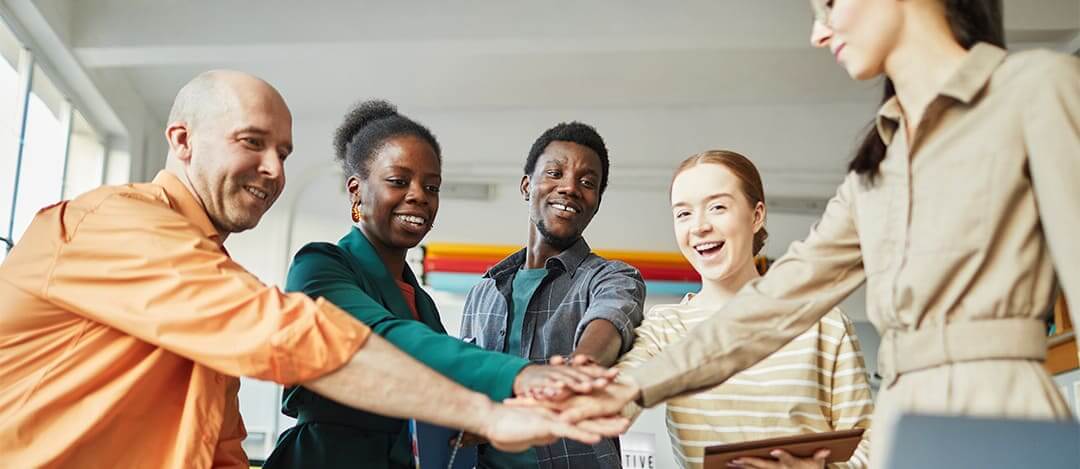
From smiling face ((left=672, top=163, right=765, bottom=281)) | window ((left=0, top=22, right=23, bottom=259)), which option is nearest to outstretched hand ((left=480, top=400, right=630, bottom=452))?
smiling face ((left=672, top=163, right=765, bottom=281))

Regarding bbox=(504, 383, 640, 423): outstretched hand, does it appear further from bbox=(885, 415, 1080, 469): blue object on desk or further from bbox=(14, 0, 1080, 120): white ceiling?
bbox=(14, 0, 1080, 120): white ceiling

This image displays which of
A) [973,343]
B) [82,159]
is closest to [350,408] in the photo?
[973,343]

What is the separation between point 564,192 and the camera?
107 inches

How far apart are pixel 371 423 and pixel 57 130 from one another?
436cm

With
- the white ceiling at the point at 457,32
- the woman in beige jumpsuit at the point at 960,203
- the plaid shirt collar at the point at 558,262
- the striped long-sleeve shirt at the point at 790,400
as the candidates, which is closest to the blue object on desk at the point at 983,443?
the woman in beige jumpsuit at the point at 960,203

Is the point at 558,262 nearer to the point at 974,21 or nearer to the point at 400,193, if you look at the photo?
the point at 400,193

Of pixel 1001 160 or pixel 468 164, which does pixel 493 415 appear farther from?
pixel 468 164

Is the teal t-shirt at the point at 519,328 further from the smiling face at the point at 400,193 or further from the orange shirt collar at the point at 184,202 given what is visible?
the orange shirt collar at the point at 184,202

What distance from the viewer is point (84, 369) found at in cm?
170

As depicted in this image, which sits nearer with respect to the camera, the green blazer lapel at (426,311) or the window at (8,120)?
the green blazer lapel at (426,311)

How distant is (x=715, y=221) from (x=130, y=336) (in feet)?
4.10

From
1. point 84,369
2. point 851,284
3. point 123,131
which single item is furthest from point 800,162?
point 84,369

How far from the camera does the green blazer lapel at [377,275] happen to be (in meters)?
2.18

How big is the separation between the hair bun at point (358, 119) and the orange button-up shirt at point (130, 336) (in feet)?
3.00
